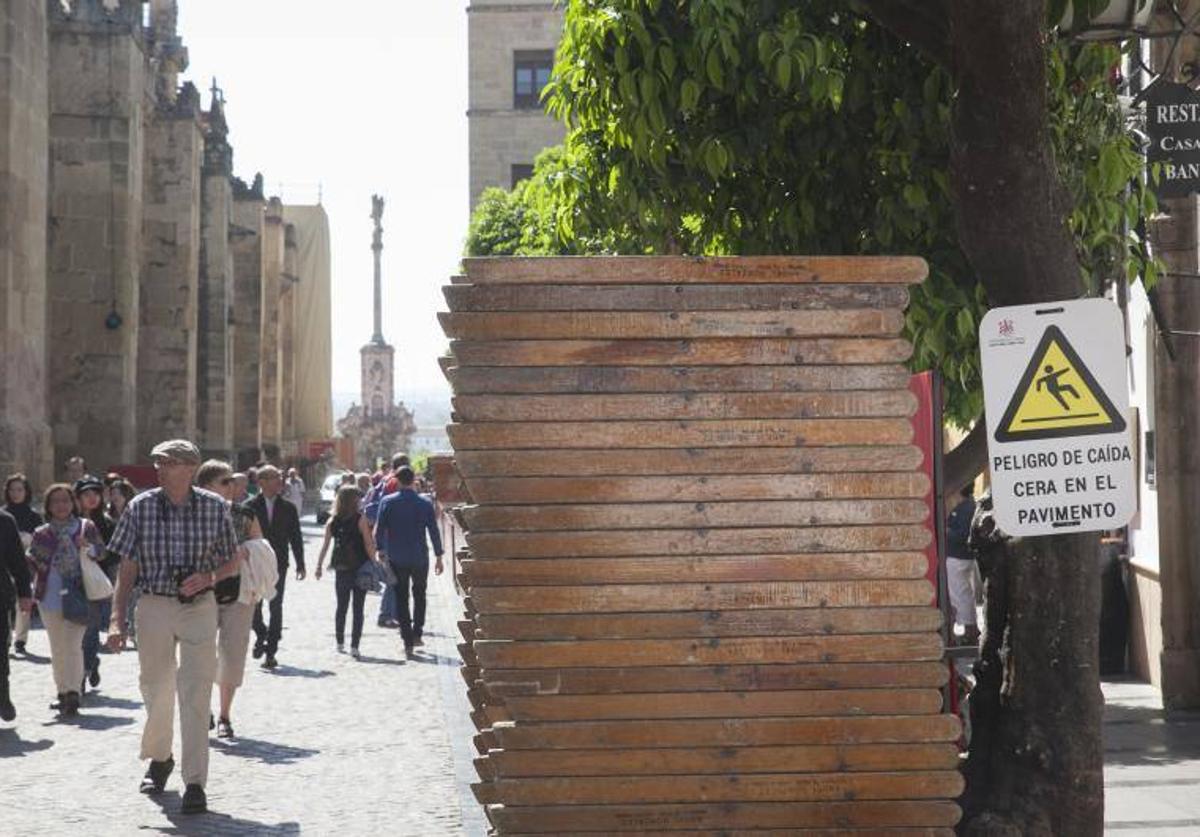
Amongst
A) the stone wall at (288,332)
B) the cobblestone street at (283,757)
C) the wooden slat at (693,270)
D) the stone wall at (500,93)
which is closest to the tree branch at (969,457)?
the cobblestone street at (283,757)

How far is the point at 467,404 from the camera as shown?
6.46 meters

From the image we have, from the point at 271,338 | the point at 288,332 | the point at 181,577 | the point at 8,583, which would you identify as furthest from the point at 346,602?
the point at 288,332

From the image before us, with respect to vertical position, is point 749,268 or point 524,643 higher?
point 749,268

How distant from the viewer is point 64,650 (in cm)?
1473

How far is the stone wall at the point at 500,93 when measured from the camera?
56.8 m

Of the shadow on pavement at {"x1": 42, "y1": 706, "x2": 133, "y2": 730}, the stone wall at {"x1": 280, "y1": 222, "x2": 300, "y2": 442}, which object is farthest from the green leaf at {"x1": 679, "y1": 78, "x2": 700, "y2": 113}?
the stone wall at {"x1": 280, "y1": 222, "x2": 300, "y2": 442}

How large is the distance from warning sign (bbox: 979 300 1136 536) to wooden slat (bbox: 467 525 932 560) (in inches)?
15.7

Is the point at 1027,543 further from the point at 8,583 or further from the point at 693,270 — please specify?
the point at 8,583

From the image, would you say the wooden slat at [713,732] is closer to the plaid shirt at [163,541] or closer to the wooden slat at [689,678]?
the wooden slat at [689,678]

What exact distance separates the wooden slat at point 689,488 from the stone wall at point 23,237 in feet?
65.0

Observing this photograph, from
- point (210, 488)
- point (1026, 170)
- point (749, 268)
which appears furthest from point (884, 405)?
point (210, 488)

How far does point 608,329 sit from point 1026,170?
1620mm

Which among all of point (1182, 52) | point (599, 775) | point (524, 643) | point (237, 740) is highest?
point (1182, 52)

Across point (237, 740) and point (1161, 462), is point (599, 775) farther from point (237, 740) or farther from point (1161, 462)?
point (1161, 462)
